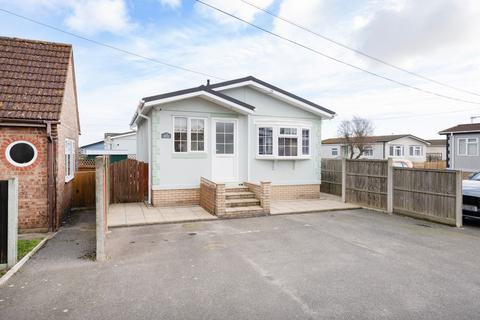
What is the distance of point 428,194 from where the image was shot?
30.0 feet

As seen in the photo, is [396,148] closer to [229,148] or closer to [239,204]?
[229,148]

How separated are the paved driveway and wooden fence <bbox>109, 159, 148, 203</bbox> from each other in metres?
3.75

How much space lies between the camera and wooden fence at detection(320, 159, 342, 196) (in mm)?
14328

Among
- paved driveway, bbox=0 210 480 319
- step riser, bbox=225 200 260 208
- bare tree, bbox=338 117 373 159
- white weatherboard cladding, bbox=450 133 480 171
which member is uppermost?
bare tree, bbox=338 117 373 159

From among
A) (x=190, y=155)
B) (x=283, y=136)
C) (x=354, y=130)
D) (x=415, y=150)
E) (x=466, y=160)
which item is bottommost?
(x=466, y=160)

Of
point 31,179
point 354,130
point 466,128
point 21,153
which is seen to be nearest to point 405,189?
point 31,179

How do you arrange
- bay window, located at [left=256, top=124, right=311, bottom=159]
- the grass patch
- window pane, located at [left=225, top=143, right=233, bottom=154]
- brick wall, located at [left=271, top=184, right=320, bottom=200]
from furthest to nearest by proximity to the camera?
brick wall, located at [left=271, top=184, right=320, bottom=200]
bay window, located at [left=256, top=124, right=311, bottom=159]
window pane, located at [left=225, top=143, right=233, bottom=154]
the grass patch

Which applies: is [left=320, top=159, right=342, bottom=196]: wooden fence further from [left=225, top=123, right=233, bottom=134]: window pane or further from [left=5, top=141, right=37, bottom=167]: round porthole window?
[left=5, top=141, right=37, bottom=167]: round porthole window

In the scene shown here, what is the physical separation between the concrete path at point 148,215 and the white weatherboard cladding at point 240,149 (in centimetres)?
96

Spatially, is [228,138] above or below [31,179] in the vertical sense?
above

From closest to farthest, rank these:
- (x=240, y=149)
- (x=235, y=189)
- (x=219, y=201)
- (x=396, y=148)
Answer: (x=219, y=201) < (x=235, y=189) < (x=240, y=149) < (x=396, y=148)

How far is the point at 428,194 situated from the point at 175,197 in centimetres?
828

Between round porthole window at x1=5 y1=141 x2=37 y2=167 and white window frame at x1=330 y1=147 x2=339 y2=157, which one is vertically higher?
white window frame at x1=330 y1=147 x2=339 y2=157

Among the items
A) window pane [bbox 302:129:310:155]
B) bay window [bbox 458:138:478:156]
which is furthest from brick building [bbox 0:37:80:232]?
bay window [bbox 458:138:478:156]
